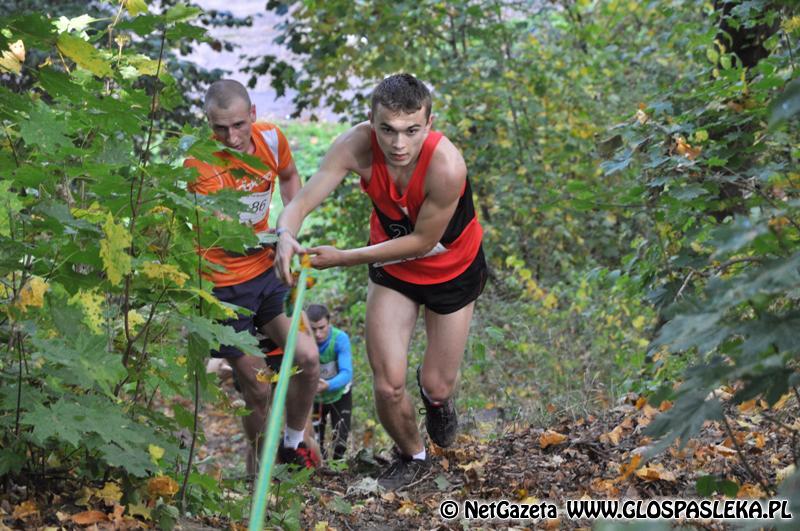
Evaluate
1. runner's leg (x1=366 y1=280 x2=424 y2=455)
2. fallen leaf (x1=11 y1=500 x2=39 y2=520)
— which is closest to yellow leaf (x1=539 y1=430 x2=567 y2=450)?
runner's leg (x1=366 y1=280 x2=424 y2=455)

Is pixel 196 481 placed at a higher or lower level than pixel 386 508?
higher

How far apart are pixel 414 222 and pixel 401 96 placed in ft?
2.19

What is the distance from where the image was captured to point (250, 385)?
203 inches

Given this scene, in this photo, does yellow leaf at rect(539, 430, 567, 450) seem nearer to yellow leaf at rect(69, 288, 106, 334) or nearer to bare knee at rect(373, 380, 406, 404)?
bare knee at rect(373, 380, 406, 404)

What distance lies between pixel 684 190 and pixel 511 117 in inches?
262

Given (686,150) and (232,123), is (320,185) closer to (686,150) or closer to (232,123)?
(232,123)

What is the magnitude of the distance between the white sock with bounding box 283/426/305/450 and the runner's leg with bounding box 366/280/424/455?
0.82m

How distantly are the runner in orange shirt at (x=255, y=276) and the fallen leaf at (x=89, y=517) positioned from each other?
1939 millimetres

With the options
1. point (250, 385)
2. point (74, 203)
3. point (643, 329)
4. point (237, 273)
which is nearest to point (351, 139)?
point (237, 273)

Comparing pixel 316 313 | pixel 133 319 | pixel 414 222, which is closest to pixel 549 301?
pixel 316 313

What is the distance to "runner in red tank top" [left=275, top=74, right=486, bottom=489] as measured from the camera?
14.4 ft

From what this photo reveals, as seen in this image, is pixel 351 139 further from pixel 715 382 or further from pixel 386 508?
pixel 715 382

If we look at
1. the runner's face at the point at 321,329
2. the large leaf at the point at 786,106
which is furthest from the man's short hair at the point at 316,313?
the large leaf at the point at 786,106

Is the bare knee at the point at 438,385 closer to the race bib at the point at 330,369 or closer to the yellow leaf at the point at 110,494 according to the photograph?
the yellow leaf at the point at 110,494
